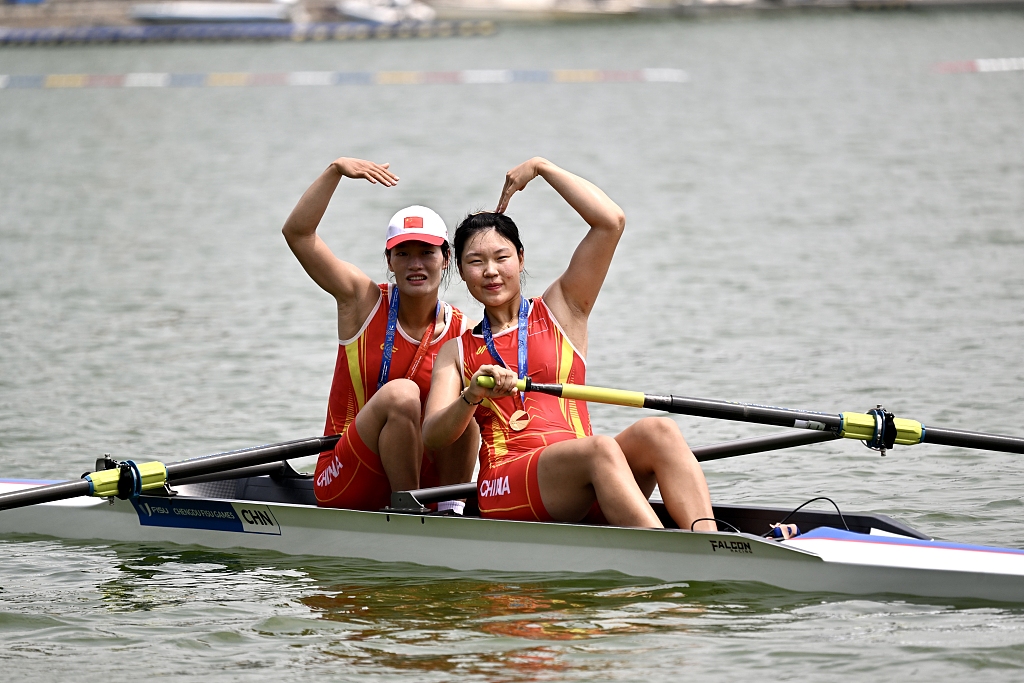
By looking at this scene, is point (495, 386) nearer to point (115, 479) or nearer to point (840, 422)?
point (840, 422)

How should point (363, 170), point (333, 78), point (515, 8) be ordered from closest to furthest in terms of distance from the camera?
point (363, 170)
point (333, 78)
point (515, 8)

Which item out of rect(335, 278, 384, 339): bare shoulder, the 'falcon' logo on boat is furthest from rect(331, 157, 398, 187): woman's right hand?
the 'falcon' logo on boat

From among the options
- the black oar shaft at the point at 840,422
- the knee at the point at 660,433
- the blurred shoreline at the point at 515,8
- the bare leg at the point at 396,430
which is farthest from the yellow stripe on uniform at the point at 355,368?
the blurred shoreline at the point at 515,8

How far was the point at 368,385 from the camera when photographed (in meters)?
6.20

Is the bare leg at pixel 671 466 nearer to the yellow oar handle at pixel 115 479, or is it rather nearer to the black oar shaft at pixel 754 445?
the black oar shaft at pixel 754 445

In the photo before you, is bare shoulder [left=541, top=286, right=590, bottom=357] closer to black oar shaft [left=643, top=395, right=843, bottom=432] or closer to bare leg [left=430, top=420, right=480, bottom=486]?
black oar shaft [left=643, top=395, right=843, bottom=432]

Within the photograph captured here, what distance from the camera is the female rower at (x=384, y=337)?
594cm

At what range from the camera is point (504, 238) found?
5602 mm

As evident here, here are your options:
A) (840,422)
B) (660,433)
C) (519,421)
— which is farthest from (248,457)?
(840,422)

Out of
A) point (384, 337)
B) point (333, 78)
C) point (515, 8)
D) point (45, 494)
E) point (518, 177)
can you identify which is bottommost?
point (45, 494)

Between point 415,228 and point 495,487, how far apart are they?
115 cm

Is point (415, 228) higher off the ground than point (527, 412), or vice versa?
point (415, 228)

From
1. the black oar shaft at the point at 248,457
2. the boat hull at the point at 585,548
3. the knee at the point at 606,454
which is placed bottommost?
the boat hull at the point at 585,548

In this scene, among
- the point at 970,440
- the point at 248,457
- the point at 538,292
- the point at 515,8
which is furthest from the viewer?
the point at 515,8
